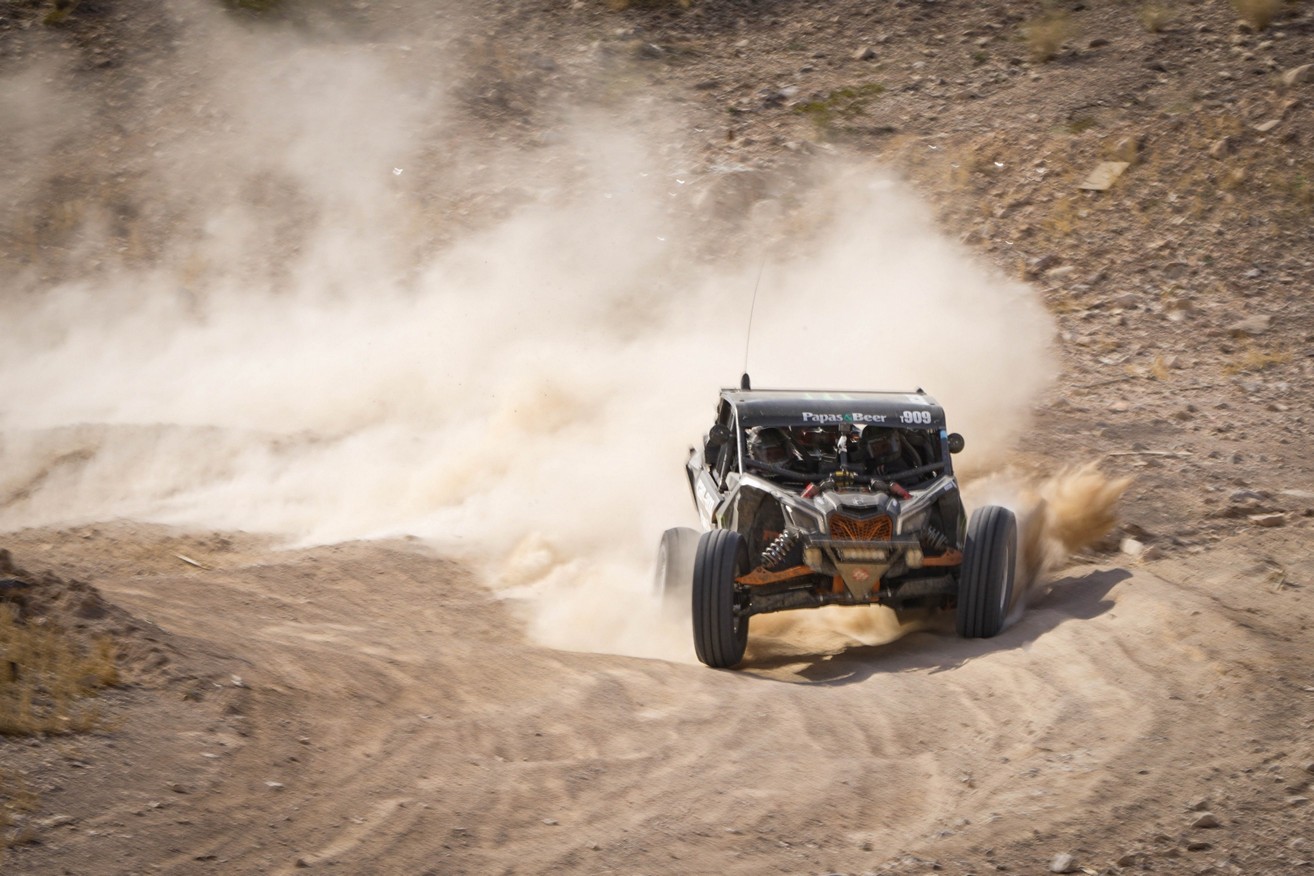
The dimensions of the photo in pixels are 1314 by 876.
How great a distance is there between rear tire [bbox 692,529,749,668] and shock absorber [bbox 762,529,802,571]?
19cm

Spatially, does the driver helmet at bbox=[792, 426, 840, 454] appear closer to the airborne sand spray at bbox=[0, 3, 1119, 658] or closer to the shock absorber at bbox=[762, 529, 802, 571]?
the shock absorber at bbox=[762, 529, 802, 571]

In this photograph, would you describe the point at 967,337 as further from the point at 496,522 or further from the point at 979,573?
the point at 979,573

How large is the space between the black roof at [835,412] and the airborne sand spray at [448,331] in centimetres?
170

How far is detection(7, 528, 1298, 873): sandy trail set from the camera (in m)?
5.70

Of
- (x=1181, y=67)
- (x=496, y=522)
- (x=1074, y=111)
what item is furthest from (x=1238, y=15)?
(x=496, y=522)

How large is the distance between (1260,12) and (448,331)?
15735mm

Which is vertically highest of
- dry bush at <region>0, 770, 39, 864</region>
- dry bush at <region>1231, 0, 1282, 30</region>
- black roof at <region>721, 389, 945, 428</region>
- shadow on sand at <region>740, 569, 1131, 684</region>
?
dry bush at <region>1231, 0, 1282, 30</region>

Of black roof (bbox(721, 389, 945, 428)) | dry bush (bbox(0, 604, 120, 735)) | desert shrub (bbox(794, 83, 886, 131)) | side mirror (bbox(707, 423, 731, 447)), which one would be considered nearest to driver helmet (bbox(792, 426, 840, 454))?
black roof (bbox(721, 389, 945, 428))

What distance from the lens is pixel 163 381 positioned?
21.3m

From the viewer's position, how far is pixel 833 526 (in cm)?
885

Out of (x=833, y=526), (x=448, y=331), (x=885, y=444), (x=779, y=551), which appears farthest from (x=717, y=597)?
(x=448, y=331)

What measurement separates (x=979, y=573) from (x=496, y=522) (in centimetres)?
654

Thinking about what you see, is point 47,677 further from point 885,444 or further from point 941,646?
point 885,444

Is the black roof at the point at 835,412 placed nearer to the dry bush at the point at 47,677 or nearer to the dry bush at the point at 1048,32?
the dry bush at the point at 47,677
